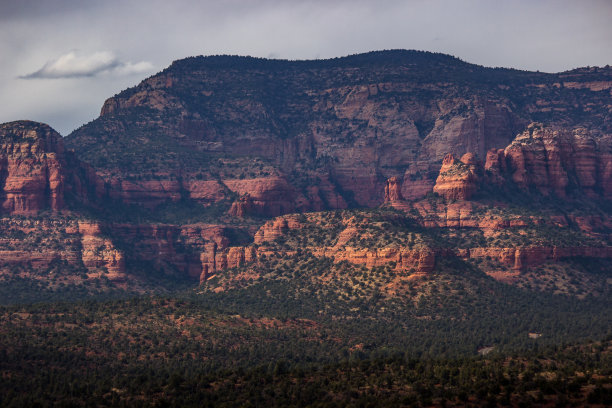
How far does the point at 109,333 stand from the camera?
6722 inches

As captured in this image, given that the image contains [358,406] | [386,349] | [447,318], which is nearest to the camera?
[358,406]

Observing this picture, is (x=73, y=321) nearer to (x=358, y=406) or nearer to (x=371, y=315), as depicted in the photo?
(x=371, y=315)

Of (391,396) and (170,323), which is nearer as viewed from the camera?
(391,396)

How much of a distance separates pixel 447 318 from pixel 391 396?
72547mm

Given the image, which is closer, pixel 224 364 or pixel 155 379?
pixel 155 379

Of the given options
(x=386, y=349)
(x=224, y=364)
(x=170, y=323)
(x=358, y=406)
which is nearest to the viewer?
(x=358, y=406)

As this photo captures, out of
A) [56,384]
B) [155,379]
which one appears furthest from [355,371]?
[56,384]

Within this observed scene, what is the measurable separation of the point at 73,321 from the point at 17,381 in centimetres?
3653

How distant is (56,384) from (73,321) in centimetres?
3902

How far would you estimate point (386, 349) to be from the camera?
→ 16838cm

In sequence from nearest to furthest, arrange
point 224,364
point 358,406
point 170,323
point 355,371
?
1. point 358,406
2. point 355,371
3. point 224,364
4. point 170,323

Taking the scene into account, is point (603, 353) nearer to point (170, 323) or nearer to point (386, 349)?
point (386, 349)

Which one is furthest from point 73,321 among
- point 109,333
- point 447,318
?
point 447,318

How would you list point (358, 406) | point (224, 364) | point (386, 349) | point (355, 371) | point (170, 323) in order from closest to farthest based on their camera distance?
point (358, 406), point (355, 371), point (224, 364), point (386, 349), point (170, 323)
